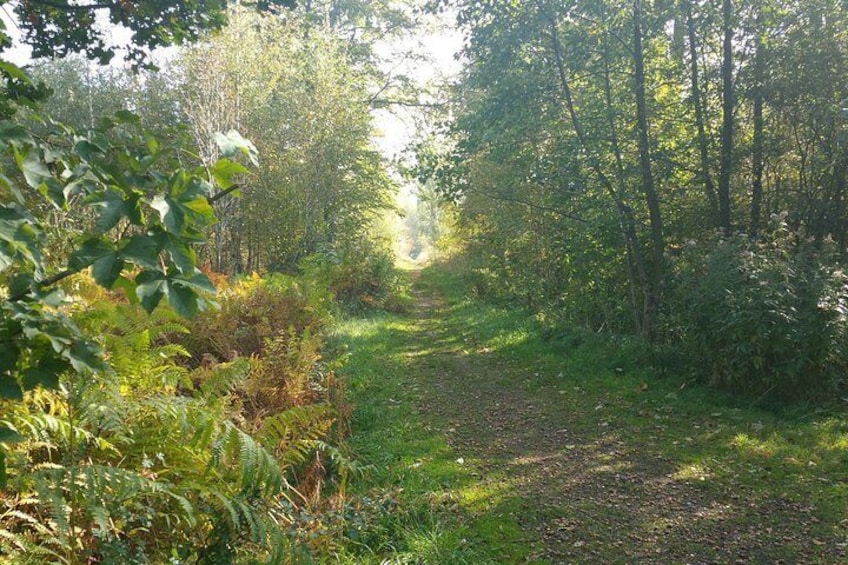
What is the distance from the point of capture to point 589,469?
5.43 metres

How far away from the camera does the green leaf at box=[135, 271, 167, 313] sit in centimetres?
146

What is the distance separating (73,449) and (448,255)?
28087 mm

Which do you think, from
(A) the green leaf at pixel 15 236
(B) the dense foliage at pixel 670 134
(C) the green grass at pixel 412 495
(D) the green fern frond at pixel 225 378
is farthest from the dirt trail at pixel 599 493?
(A) the green leaf at pixel 15 236

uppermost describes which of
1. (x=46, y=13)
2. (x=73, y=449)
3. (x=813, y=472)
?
(x=46, y=13)

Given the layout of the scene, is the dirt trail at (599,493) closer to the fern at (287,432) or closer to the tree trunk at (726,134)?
the fern at (287,432)

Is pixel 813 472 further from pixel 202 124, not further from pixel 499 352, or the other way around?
pixel 202 124

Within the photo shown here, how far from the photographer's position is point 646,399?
7.29 meters

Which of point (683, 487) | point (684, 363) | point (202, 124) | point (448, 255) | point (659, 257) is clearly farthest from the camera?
point (448, 255)

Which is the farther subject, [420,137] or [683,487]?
[420,137]

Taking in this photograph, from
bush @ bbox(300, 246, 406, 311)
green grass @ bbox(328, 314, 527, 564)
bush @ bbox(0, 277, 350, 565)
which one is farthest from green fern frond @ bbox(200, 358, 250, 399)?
bush @ bbox(300, 246, 406, 311)

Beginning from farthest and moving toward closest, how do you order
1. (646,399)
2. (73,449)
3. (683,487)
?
(646,399) < (683,487) < (73,449)

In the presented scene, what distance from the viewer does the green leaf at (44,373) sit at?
1.54 meters

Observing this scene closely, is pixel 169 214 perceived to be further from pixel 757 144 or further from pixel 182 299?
pixel 757 144

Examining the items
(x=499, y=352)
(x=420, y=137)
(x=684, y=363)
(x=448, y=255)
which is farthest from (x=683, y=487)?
(x=448, y=255)
